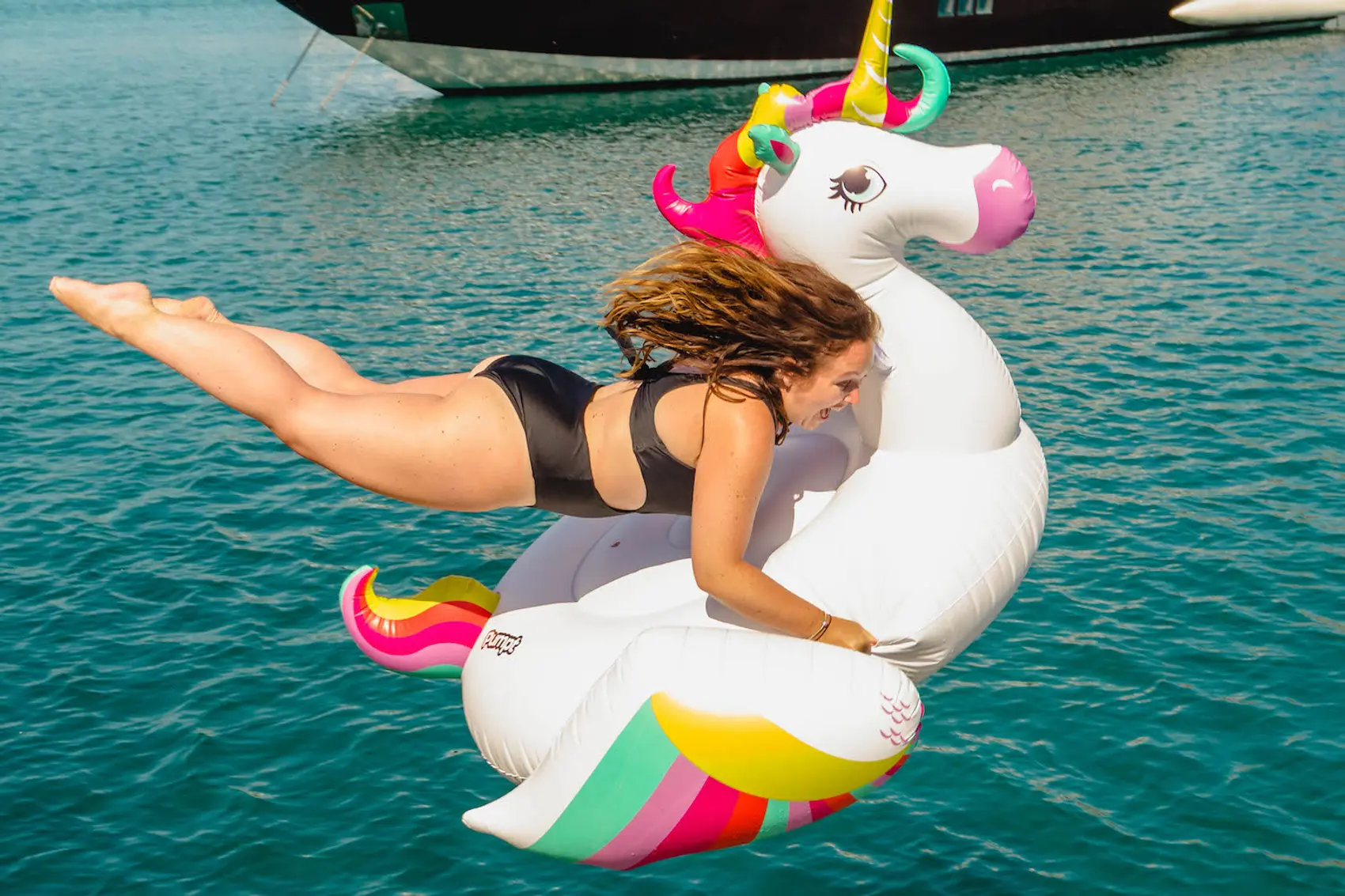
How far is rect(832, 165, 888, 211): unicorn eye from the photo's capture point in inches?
220

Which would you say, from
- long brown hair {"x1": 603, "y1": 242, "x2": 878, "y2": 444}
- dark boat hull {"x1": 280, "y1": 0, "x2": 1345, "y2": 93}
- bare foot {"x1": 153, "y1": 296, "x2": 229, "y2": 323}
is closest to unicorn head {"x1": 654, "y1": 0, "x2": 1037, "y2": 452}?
long brown hair {"x1": 603, "y1": 242, "x2": 878, "y2": 444}

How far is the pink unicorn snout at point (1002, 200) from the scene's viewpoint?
18.0ft

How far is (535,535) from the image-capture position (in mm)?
12242

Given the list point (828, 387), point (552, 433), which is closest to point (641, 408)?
point (552, 433)

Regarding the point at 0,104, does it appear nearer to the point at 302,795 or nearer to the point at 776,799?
the point at 302,795

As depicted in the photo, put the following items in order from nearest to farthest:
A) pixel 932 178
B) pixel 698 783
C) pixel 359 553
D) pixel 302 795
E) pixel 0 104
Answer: pixel 698 783 < pixel 932 178 < pixel 302 795 < pixel 359 553 < pixel 0 104

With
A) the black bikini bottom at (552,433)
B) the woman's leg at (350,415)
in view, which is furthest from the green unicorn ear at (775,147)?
the woman's leg at (350,415)

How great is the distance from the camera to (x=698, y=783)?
5.11 metres

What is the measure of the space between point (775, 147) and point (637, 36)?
33.9 metres

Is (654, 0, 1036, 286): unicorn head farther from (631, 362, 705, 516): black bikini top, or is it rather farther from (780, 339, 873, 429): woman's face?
(631, 362, 705, 516): black bikini top

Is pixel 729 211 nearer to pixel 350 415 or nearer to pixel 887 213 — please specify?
pixel 887 213

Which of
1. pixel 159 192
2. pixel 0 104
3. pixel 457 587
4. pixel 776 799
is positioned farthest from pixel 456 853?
pixel 0 104

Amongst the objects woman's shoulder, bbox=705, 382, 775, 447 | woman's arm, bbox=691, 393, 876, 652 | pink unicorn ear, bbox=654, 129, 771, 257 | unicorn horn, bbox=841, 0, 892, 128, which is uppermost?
unicorn horn, bbox=841, 0, 892, 128

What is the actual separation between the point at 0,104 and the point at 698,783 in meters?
35.5
